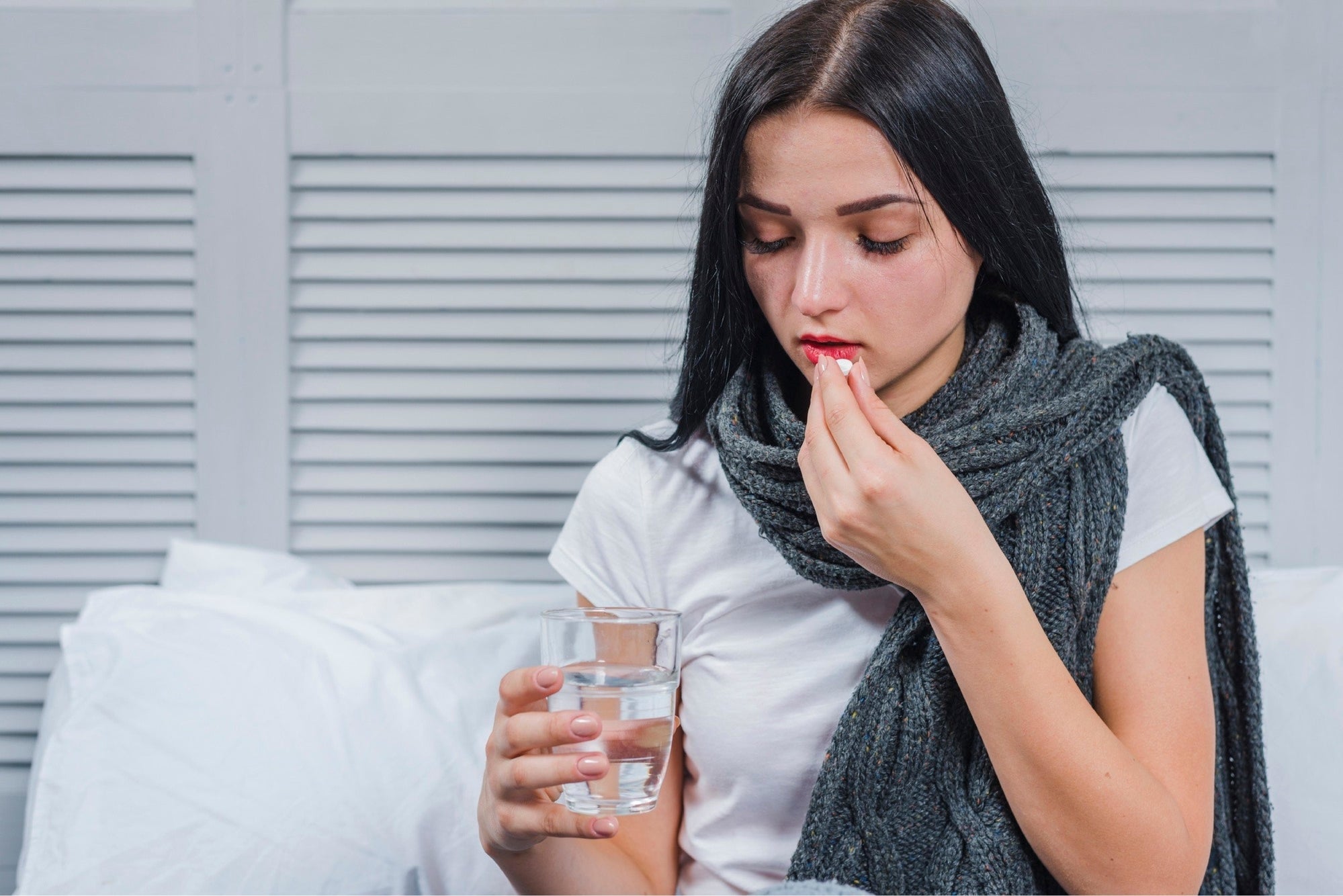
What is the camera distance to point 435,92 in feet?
4.89

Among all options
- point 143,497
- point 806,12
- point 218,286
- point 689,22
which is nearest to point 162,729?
point 143,497

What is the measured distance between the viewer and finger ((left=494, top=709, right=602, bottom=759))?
683 millimetres

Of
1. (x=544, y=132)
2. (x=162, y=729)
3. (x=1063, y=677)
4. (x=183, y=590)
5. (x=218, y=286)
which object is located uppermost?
(x=544, y=132)

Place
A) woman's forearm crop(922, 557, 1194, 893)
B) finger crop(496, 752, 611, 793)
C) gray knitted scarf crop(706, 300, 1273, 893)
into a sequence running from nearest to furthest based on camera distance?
finger crop(496, 752, 611, 793) → woman's forearm crop(922, 557, 1194, 893) → gray knitted scarf crop(706, 300, 1273, 893)

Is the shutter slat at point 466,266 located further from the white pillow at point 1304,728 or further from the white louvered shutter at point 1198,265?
the white pillow at point 1304,728

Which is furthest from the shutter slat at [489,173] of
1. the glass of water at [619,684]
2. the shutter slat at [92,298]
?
the glass of water at [619,684]

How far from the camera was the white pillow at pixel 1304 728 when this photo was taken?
1122mm

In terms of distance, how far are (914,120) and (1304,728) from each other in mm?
834

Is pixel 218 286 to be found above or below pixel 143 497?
above

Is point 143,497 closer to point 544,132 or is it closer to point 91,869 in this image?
point 91,869

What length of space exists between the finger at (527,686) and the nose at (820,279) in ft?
1.23

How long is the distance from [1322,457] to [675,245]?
3.25 ft

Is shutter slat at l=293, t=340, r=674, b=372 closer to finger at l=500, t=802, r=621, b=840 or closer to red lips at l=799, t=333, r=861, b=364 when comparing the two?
red lips at l=799, t=333, r=861, b=364

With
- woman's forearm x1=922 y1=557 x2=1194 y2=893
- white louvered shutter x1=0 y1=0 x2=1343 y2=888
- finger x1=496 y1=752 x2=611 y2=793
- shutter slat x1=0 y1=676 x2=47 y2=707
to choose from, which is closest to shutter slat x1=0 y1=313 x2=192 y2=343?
white louvered shutter x1=0 y1=0 x2=1343 y2=888
